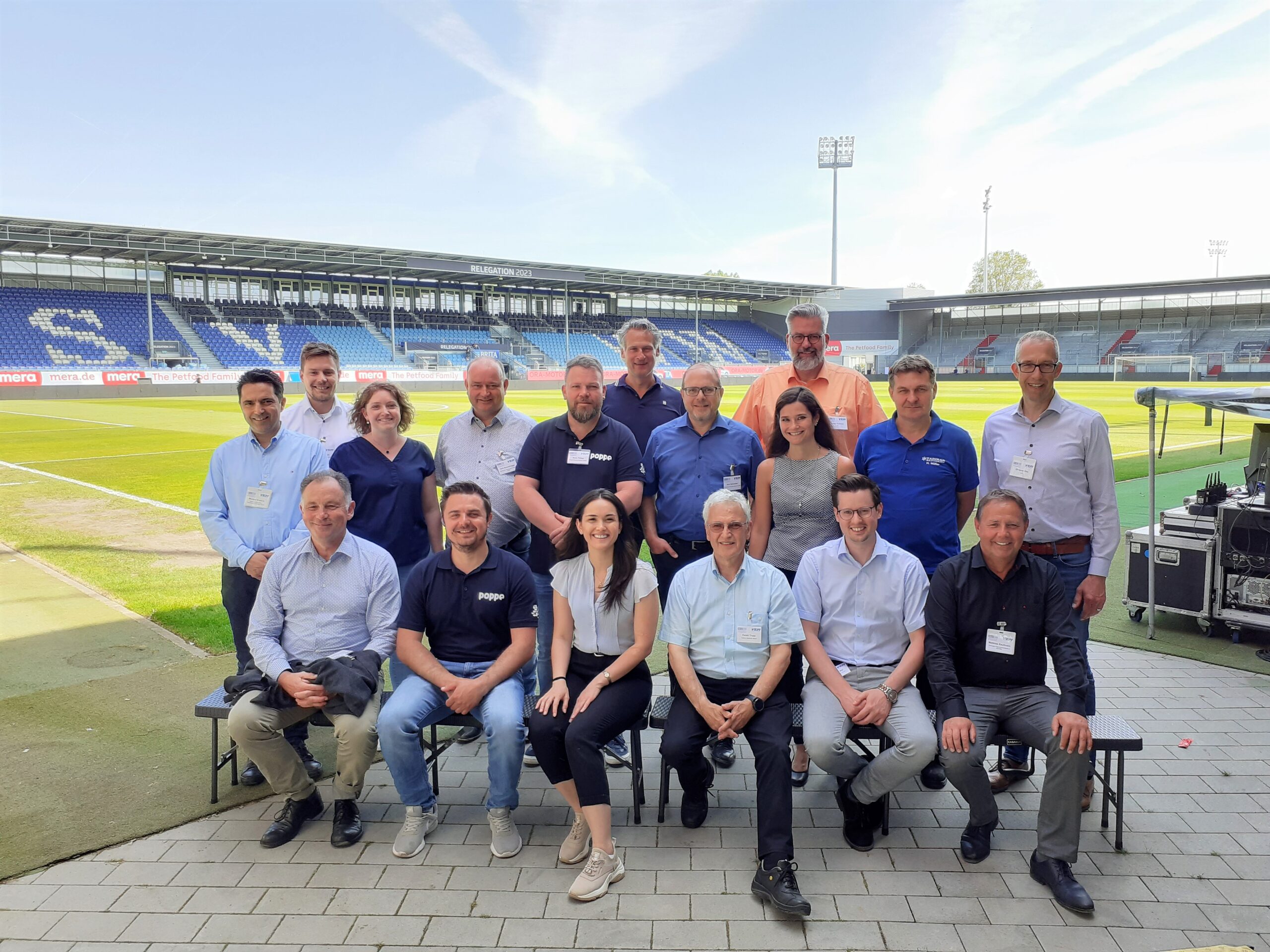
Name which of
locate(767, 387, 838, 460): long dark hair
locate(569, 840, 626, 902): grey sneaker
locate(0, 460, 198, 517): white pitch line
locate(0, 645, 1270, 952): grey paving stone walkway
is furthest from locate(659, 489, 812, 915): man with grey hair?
locate(0, 460, 198, 517): white pitch line

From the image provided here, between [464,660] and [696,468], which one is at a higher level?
[696,468]

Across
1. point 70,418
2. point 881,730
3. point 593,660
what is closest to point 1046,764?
point 881,730

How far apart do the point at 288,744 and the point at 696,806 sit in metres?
1.87

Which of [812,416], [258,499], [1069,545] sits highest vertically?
[812,416]

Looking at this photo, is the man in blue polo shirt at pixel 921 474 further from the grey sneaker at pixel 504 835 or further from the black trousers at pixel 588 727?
the grey sneaker at pixel 504 835

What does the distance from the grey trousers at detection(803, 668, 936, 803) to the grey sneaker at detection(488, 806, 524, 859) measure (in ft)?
4.35

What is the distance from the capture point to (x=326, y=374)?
16.8ft

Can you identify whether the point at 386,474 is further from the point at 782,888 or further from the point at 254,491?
the point at 782,888

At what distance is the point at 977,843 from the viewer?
11.5ft

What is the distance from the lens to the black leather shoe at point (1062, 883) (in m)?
3.12

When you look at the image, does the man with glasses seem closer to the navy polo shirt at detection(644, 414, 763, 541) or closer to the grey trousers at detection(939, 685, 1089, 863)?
the grey trousers at detection(939, 685, 1089, 863)

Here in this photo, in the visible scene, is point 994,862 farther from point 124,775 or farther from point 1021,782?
point 124,775

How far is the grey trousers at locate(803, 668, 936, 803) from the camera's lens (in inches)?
139

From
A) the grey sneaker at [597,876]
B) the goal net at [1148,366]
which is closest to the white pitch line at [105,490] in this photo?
the grey sneaker at [597,876]
